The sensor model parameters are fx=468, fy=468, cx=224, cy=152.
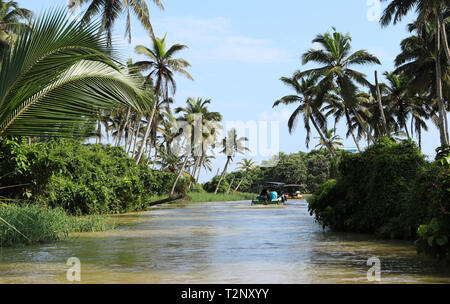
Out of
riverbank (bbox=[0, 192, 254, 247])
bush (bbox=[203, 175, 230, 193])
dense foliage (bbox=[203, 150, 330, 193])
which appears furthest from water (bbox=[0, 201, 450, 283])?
dense foliage (bbox=[203, 150, 330, 193])

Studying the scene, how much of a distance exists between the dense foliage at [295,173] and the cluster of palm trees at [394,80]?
70.0ft

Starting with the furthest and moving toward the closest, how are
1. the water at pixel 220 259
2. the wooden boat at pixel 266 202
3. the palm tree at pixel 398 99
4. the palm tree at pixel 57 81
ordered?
the palm tree at pixel 398 99, the wooden boat at pixel 266 202, the water at pixel 220 259, the palm tree at pixel 57 81

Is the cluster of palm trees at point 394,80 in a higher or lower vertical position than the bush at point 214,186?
higher

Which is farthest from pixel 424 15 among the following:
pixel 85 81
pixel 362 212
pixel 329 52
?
pixel 85 81

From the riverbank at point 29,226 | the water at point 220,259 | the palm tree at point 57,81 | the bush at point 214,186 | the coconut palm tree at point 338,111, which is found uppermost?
the coconut palm tree at point 338,111

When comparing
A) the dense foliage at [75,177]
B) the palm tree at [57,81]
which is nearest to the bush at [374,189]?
the palm tree at [57,81]

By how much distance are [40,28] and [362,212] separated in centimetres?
1081

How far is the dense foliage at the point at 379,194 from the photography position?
11.6 metres

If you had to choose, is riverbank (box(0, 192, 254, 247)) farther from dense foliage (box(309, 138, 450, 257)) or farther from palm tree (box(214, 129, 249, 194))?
palm tree (box(214, 129, 249, 194))

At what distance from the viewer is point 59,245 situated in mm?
11180

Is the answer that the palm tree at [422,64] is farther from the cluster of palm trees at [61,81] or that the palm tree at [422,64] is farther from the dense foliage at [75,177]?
the cluster of palm trees at [61,81]

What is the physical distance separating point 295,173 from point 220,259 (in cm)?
6325
